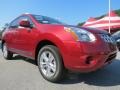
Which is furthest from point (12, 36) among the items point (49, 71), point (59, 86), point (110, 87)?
point (110, 87)

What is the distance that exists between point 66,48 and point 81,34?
1.32 feet

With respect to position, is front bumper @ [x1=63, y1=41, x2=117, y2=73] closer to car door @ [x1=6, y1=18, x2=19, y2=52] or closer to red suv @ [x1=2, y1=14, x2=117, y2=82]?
red suv @ [x1=2, y1=14, x2=117, y2=82]

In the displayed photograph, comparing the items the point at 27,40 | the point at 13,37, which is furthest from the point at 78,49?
the point at 13,37

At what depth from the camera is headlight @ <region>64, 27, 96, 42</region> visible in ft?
15.8

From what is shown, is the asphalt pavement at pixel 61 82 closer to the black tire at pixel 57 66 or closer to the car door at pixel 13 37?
the black tire at pixel 57 66

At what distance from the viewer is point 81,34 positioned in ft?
16.0

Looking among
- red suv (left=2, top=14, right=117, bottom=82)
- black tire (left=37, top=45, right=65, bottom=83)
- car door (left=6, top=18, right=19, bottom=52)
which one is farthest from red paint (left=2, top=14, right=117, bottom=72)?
car door (left=6, top=18, right=19, bottom=52)

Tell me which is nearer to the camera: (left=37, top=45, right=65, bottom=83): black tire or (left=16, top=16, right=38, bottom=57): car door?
(left=37, top=45, right=65, bottom=83): black tire

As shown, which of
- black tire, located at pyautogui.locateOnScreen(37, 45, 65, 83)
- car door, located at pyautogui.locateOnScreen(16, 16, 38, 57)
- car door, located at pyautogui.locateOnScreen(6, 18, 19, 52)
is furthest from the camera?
car door, located at pyautogui.locateOnScreen(6, 18, 19, 52)

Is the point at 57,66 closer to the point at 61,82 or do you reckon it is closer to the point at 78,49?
the point at 61,82

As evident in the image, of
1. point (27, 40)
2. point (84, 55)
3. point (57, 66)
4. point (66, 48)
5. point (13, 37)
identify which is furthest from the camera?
point (13, 37)

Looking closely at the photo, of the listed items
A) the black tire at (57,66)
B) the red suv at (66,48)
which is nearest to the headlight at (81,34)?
the red suv at (66,48)

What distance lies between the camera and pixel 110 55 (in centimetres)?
521

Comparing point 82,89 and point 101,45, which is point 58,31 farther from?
point 82,89
